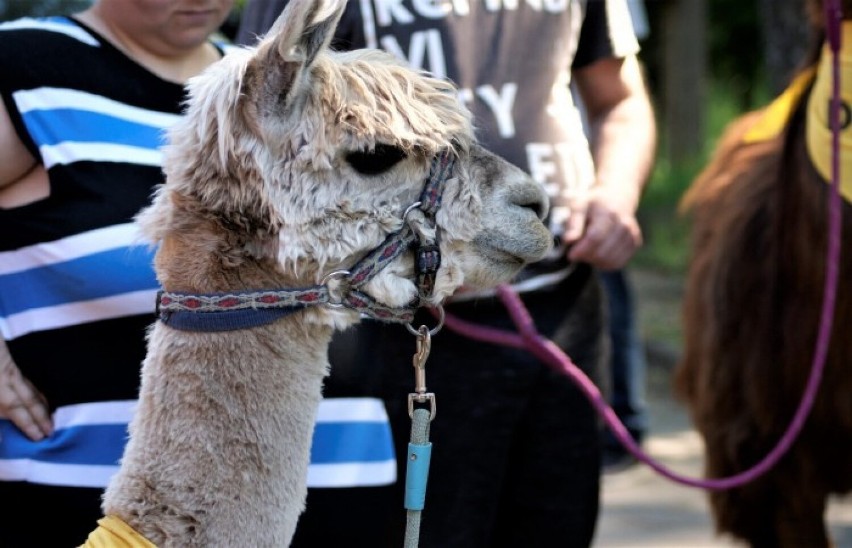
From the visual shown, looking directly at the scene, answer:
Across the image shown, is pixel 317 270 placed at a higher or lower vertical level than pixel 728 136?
higher

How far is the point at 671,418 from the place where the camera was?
245 inches

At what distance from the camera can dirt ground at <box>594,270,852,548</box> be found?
4.38 m

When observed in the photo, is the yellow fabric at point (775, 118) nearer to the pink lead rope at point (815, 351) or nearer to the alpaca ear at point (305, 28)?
the pink lead rope at point (815, 351)

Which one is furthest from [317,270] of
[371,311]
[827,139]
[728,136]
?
[728,136]

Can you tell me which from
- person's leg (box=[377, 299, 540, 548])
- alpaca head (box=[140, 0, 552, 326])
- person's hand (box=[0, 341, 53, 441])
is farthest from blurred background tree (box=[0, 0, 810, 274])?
alpaca head (box=[140, 0, 552, 326])

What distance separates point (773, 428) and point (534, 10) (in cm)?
149

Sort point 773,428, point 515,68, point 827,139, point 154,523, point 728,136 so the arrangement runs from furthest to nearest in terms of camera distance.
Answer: point 728,136, point 773,428, point 827,139, point 515,68, point 154,523

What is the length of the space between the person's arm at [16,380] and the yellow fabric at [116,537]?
0.49 m

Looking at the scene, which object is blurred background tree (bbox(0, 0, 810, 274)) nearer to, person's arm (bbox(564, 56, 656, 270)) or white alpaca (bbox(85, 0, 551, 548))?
person's arm (bbox(564, 56, 656, 270))

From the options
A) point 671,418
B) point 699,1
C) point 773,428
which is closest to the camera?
point 773,428

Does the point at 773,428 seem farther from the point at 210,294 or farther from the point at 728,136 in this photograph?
the point at 210,294

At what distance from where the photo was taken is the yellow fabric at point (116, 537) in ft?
4.94

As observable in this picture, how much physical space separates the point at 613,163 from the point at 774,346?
1.04 m

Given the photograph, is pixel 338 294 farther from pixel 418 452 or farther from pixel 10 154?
pixel 10 154
